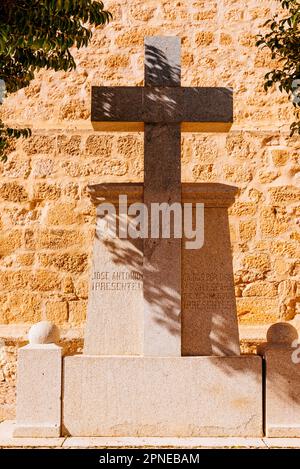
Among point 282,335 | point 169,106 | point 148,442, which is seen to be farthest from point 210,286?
point 169,106

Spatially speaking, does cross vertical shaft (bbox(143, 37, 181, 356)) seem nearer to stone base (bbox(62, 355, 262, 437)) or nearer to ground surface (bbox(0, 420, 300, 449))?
stone base (bbox(62, 355, 262, 437))

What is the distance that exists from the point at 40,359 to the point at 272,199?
11.8ft

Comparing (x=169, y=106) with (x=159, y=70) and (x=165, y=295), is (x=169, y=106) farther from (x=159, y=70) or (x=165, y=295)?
(x=165, y=295)

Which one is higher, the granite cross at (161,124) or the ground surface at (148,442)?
the granite cross at (161,124)

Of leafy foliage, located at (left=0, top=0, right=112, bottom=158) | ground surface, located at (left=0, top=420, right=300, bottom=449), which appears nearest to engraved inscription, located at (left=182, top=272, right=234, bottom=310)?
ground surface, located at (left=0, top=420, right=300, bottom=449)

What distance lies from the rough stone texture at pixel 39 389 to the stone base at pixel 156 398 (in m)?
0.07

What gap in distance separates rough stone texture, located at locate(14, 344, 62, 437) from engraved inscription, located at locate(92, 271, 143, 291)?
60cm

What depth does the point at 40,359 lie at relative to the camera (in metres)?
4.96

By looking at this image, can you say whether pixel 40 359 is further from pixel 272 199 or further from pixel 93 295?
pixel 272 199

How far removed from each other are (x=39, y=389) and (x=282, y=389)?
6.13 ft

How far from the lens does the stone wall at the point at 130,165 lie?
24.1 feet

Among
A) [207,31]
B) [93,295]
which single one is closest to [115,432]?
[93,295]

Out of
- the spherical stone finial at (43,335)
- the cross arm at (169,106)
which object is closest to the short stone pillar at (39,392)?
the spherical stone finial at (43,335)

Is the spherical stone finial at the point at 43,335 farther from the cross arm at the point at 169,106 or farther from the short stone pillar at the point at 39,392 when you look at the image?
the cross arm at the point at 169,106
